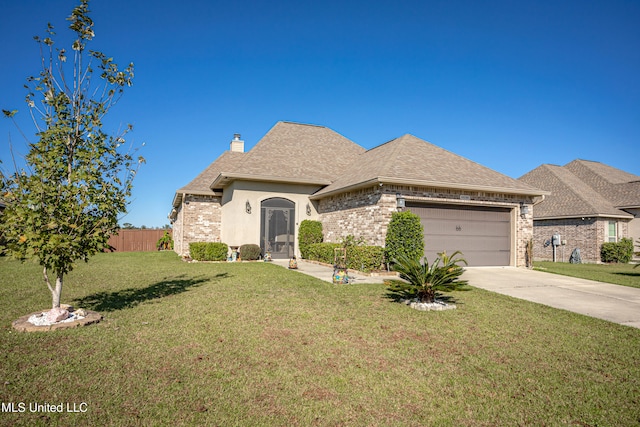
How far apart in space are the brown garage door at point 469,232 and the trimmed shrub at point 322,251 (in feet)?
11.1

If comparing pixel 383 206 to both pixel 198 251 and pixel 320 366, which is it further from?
pixel 320 366

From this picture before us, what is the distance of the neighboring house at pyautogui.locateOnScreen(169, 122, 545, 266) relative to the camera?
43.6 feet

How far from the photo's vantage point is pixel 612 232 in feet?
69.5

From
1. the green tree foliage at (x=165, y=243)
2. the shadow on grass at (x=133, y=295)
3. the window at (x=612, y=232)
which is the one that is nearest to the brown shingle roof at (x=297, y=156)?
the shadow on grass at (x=133, y=295)

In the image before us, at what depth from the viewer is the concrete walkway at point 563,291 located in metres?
7.30

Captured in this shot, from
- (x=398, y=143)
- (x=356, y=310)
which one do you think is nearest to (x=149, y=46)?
(x=398, y=143)

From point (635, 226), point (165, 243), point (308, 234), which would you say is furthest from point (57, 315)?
point (635, 226)

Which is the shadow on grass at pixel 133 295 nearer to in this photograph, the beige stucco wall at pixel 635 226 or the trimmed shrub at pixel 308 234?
the trimmed shrub at pixel 308 234

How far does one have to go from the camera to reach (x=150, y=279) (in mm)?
10828

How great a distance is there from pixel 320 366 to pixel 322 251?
11185 mm

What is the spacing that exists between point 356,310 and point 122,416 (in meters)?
4.53

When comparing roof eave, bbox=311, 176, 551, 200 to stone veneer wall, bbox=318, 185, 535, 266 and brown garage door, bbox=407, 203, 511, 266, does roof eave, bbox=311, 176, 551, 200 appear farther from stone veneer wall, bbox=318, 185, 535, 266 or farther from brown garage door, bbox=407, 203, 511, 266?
brown garage door, bbox=407, 203, 511, 266

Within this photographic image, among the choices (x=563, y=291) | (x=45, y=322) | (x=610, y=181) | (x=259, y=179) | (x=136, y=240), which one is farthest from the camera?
(x=136, y=240)

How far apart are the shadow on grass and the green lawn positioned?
97mm
